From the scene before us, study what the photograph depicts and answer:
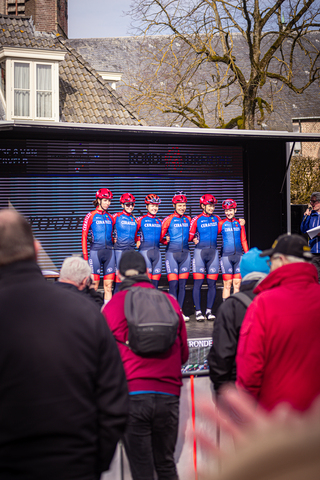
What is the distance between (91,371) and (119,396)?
186 mm

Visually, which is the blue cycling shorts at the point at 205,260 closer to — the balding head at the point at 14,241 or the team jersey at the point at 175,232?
the team jersey at the point at 175,232

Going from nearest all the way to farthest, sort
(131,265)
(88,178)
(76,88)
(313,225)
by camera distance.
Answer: (131,265)
(313,225)
(88,178)
(76,88)

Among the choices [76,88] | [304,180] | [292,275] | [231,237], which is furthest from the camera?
[304,180]

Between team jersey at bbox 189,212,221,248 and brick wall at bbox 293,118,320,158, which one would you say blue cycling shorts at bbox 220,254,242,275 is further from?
brick wall at bbox 293,118,320,158

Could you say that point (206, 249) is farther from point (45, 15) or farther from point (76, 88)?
point (45, 15)

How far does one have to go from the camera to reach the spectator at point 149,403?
3027mm

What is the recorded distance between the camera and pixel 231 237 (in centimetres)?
955

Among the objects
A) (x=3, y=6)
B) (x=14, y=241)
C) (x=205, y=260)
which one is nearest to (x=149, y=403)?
(x=14, y=241)

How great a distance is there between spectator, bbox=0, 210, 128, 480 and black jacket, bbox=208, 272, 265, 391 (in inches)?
46.5

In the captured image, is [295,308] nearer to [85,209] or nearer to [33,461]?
[33,461]

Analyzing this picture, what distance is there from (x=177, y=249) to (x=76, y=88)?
31.8 feet

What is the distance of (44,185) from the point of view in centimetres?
986

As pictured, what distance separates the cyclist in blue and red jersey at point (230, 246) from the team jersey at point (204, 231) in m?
0.22

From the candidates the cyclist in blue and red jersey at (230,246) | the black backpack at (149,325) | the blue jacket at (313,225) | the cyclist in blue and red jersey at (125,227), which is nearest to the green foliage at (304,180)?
the blue jacket at (313,225)
